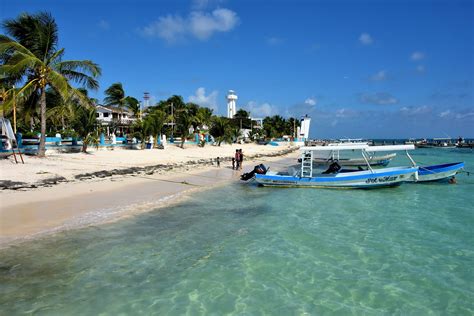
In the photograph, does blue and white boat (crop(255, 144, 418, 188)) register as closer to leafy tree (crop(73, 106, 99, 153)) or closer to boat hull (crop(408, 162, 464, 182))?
boat hull (crop(408, 162, 464, 182))

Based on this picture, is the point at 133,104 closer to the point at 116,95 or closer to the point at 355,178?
the point at 116,95

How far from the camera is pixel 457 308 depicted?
6.21 m

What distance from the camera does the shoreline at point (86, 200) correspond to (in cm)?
986

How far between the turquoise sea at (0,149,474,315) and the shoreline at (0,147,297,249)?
81cm

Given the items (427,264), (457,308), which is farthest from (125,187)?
(457,308)

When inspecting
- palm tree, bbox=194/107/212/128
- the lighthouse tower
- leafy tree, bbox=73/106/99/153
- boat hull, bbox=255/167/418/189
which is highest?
the lighthouse tower

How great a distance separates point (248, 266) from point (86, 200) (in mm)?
8061

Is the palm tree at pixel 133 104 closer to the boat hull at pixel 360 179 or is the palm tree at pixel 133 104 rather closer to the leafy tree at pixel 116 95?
the leafy tree at pixel 116 95

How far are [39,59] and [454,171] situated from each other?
2549 cm

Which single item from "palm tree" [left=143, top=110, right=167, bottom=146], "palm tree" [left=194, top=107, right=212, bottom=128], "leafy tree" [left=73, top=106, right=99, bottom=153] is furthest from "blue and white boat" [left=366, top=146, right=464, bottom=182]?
"palm tree" [left=194, top=107, right=212, bottom=128]

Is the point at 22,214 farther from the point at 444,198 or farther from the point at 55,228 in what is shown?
the point at 444,198

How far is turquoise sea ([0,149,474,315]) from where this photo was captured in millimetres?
6172

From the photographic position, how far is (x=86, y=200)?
13.2 meters

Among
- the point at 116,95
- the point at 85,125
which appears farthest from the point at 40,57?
the point at 116,95
